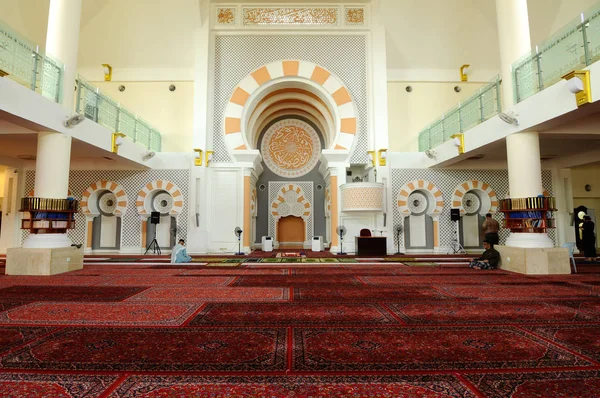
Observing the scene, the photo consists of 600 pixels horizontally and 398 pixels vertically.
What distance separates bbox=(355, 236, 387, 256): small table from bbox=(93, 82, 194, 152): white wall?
4632 mm

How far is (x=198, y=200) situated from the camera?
7477mm

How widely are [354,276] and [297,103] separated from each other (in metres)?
6.85

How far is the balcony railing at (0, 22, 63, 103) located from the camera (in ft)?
11.6

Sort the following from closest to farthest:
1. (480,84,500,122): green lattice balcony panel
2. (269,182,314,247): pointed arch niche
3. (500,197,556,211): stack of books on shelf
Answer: (500,197,556,211): stack of books on shelf, (480,84,500,122): green lattice balcony panel, (269,182,314,247): pointed arch niche

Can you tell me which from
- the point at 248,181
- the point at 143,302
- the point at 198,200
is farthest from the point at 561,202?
the point at 143,302

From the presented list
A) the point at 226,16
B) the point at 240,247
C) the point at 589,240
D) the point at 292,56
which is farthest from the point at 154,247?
the point at 589,240

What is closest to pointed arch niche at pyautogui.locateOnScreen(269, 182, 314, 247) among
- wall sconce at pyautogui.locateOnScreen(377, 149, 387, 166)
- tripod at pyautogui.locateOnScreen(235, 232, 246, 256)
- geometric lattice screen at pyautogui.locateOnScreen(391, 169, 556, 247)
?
tripod at pyautogui.locateOnScreen(235, 232, 246, 256)

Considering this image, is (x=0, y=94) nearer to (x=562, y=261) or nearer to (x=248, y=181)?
(x=248, y=181)

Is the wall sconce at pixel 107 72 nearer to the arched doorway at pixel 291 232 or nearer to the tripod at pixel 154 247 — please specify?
the tripod at pixel 154 247

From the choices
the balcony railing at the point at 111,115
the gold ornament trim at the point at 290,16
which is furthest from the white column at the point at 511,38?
the balcony railing at the point at 111,115

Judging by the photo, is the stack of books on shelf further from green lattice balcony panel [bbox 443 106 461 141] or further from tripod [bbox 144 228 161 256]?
tripod [bbox 144 228 161 256]

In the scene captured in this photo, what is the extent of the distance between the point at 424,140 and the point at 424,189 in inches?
45.0

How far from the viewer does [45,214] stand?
4.19 m

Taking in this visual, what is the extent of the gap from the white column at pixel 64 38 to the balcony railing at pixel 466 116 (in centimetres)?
598
